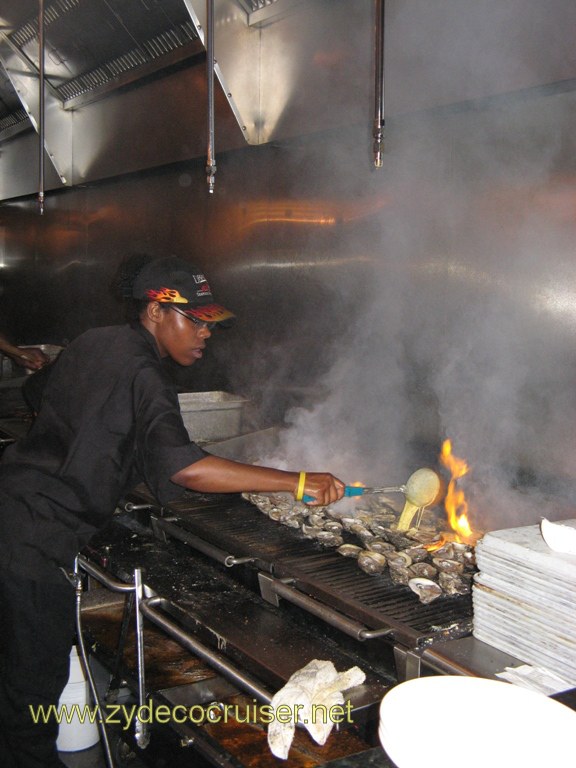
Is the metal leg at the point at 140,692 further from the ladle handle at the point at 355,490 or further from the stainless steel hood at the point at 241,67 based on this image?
the stainless steel hood at the point at 241,67

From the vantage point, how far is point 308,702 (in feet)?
5.58

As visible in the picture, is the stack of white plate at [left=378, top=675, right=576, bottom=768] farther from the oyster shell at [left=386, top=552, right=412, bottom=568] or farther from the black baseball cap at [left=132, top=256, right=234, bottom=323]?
the black baseball cap at [left=132, top=256, right=234, bottom=323]

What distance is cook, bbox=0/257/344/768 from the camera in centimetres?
235

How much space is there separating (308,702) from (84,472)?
1126mm

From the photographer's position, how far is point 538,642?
1.64 meters

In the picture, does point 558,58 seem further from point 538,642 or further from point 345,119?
point 538,642

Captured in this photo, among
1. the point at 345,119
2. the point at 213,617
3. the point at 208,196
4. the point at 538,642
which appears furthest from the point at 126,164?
the point at 538,642

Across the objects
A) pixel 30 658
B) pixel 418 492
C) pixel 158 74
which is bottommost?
pixel 30 658

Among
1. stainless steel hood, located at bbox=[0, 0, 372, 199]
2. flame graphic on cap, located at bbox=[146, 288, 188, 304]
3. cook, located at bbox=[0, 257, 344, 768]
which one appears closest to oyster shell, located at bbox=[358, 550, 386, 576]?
cook, located at bbox=[0, 257, 344, 768]

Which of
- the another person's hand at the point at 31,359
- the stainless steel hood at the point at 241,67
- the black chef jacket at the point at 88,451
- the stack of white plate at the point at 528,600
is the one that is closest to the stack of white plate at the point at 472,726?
the stack of white plate at the point at 528,600

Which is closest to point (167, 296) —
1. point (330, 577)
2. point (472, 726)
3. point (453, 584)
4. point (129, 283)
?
point (129, 283)

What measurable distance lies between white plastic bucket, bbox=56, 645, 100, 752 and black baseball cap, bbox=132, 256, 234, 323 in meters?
1.55

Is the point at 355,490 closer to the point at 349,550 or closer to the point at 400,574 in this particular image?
the point at 349,550

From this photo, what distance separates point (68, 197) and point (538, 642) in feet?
20.8
